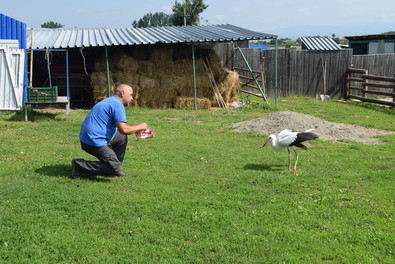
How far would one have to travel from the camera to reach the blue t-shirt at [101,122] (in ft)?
27.2

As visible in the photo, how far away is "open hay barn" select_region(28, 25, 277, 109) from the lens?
19.8 metres

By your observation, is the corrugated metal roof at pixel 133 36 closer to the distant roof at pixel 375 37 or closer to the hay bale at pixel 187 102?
the hay bale at pixel 187 102

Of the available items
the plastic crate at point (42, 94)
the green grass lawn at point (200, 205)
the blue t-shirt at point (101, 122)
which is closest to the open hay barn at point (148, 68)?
the plastic crate at point (42, 94)

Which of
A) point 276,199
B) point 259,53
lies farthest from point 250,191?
point 259,53

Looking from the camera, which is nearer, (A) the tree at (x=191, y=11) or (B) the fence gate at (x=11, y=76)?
(B) the fence gate at (x=11, y=76)

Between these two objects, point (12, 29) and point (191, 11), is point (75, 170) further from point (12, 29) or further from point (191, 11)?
point (191, 11)

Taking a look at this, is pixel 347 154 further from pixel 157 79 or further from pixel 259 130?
pixel 157 79

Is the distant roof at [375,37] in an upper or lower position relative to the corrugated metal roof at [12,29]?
upper

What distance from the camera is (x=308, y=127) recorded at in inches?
542

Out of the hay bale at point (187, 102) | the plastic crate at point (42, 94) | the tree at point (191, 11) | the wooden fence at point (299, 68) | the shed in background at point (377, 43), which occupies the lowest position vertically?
the hay bale at point (187, 102)

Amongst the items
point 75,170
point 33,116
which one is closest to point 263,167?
point 75,170

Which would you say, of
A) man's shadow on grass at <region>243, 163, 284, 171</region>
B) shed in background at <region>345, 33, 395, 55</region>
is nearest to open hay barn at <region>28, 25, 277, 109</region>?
man's shadow on grass at <region>243, 163, 284, 171</region>

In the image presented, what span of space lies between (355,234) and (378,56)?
73.1 feet

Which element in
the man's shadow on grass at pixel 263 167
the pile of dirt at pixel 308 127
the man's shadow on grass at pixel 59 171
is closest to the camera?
the man's shadow on grass at pixel 59 171
